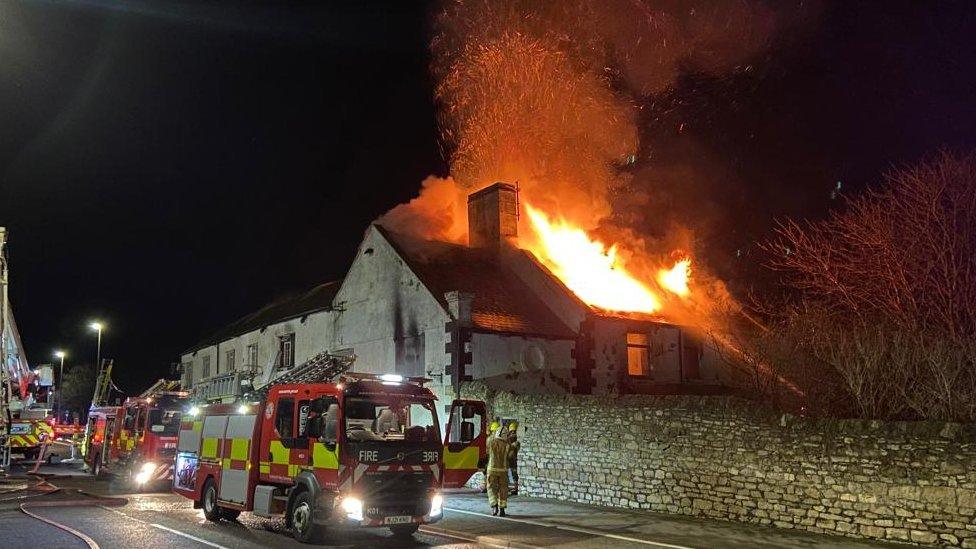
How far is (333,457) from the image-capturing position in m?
10.7

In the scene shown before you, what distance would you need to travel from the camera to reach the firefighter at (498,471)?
539 inches

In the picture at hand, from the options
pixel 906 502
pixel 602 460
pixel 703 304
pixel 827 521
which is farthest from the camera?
pixel 703 304

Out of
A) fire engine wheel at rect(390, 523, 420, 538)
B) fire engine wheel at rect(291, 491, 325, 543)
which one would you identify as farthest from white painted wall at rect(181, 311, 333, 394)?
fire engine wheel at rect(291, 491, 325, 543)

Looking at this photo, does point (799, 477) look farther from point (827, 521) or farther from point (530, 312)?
point (530, 312)

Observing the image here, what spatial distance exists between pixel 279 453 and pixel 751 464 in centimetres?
788

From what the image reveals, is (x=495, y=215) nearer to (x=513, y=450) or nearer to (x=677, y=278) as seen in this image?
(x=677, y=278)

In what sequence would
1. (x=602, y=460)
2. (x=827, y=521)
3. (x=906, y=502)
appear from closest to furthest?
(x=906, y=502)
(x=827, y=521)
(x=602, y=460)

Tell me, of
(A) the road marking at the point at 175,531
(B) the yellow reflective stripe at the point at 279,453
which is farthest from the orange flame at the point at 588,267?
(A) the road marking at the point at 175,531

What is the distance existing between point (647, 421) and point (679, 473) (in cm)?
122

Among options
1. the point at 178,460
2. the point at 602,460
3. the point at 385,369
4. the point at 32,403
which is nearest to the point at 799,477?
the point at 602,460

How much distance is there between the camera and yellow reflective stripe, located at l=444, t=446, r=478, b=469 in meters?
13.9

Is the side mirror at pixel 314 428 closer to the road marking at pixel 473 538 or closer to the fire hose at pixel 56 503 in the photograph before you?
the road marking at pixel 473 538

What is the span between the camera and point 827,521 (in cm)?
1145

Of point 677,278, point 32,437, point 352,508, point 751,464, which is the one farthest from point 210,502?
point 677,278
